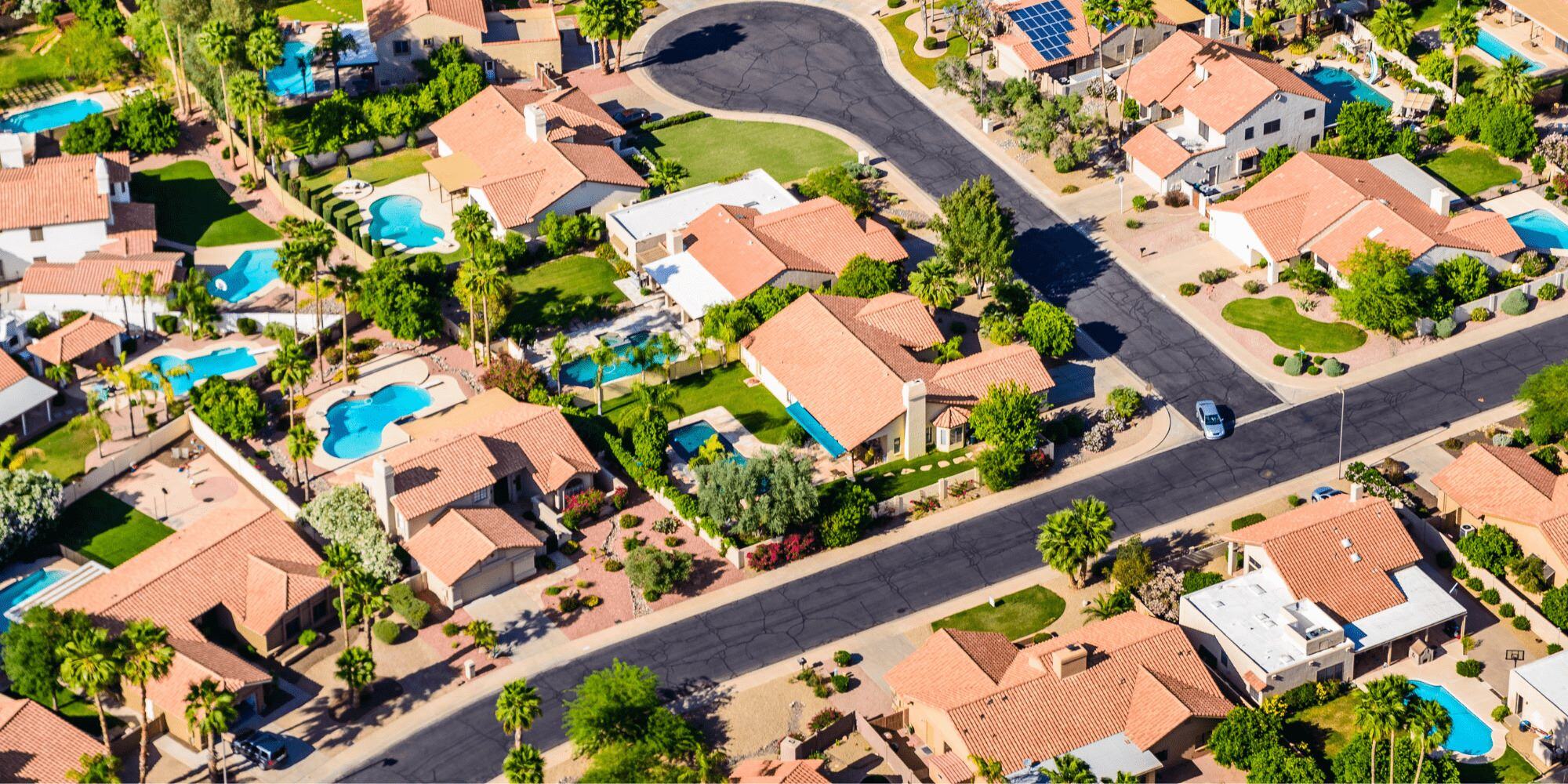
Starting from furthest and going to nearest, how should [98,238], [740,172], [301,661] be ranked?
[740,172]
[98,238]
[301,661]

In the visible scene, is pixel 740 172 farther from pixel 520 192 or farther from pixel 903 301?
pixel 903 301

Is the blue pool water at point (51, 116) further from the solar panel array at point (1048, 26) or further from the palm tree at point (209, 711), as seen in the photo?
the palm tree at point (209, 711)

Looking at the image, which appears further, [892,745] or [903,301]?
[903,301]

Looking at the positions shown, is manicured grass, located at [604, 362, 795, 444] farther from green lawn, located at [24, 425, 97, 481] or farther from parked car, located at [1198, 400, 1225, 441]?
green lawn, located at [24, 425, 97, 481]

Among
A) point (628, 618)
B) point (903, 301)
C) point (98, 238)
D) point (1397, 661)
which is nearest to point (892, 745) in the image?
point (628, 618)

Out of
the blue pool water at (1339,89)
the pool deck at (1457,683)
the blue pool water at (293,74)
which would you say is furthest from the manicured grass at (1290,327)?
the blue pool water at (293,74)

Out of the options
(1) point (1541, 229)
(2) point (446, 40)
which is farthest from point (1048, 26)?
(2) point (446, 40)
